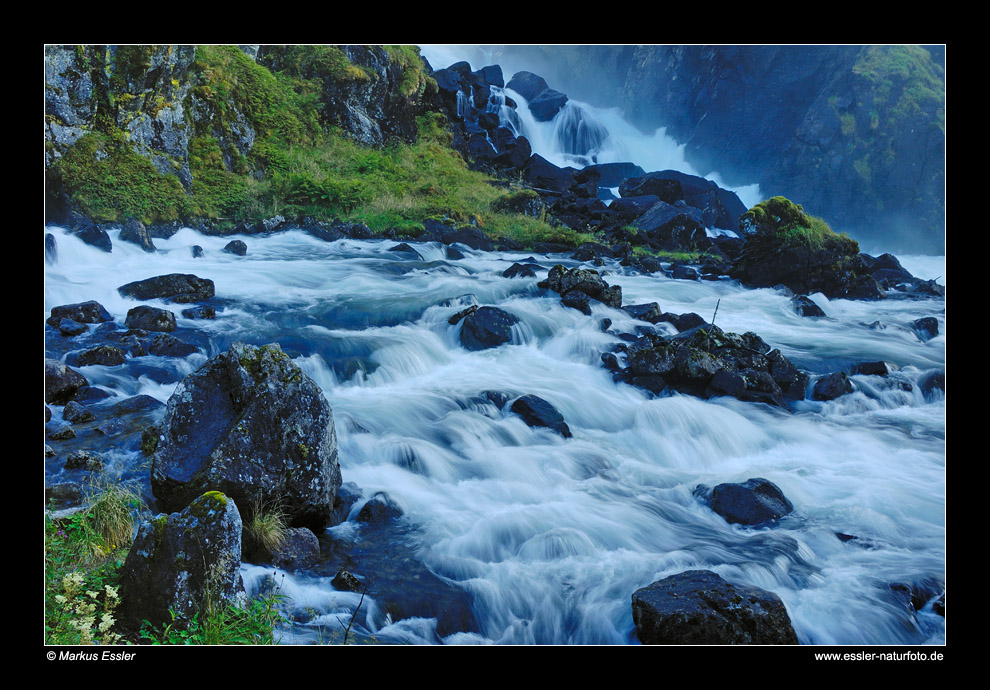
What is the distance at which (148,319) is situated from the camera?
32.0 feet

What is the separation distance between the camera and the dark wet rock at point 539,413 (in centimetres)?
805

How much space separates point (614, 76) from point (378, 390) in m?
31.7

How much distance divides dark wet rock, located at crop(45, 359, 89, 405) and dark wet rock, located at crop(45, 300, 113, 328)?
92.8 inches

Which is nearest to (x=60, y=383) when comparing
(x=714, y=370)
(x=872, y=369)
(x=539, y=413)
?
(x=539, y=413)

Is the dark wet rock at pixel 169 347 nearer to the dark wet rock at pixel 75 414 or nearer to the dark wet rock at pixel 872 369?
the dark wet rock at pixel 75 414

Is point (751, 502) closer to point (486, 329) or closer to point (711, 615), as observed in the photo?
point (711, 615)

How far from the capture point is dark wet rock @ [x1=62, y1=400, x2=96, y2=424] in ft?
22.5

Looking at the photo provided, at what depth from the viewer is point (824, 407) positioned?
9508 millimetres

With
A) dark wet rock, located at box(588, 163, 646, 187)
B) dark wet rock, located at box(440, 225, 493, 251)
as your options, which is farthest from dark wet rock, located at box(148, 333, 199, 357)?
dark wet rock, located at box(588, 163, 646, 187)

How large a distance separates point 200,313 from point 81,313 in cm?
173

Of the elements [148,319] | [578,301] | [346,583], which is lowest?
[346,583]

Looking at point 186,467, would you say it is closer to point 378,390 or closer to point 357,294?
point 378,390

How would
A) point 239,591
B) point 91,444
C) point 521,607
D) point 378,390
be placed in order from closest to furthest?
point 239,591, point 521,607, point 91,444, point 378,390
